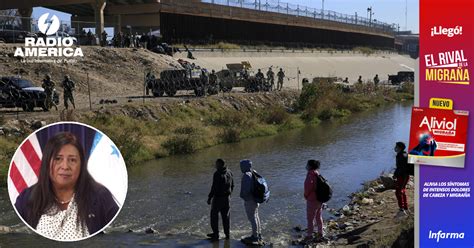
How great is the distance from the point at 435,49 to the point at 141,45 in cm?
4141

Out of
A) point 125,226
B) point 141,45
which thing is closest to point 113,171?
point 125,226

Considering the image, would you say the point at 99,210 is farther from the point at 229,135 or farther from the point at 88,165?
the point at 229,135

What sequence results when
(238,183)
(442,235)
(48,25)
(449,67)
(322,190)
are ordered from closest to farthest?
(449,67) → (442,235) → (322,190) → (238,183) → (48,25)

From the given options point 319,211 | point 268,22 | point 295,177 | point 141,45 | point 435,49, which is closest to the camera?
point 435,49

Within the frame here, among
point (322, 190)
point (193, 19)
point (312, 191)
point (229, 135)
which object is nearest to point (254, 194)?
point (312, 191)

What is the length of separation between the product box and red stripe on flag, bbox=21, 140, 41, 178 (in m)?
3.86

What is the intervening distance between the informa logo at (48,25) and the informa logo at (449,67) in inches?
1367

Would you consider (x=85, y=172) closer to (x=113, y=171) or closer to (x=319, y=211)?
(x=113, y=171)

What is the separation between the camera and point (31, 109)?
2442cm

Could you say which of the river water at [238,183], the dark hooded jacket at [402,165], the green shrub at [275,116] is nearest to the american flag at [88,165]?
the river water at [238,183]

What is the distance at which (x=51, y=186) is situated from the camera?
15.1 ft

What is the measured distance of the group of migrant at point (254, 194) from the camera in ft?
30.7

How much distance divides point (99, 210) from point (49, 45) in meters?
34.1

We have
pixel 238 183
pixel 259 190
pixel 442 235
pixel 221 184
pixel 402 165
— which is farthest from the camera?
pixel 238 183
